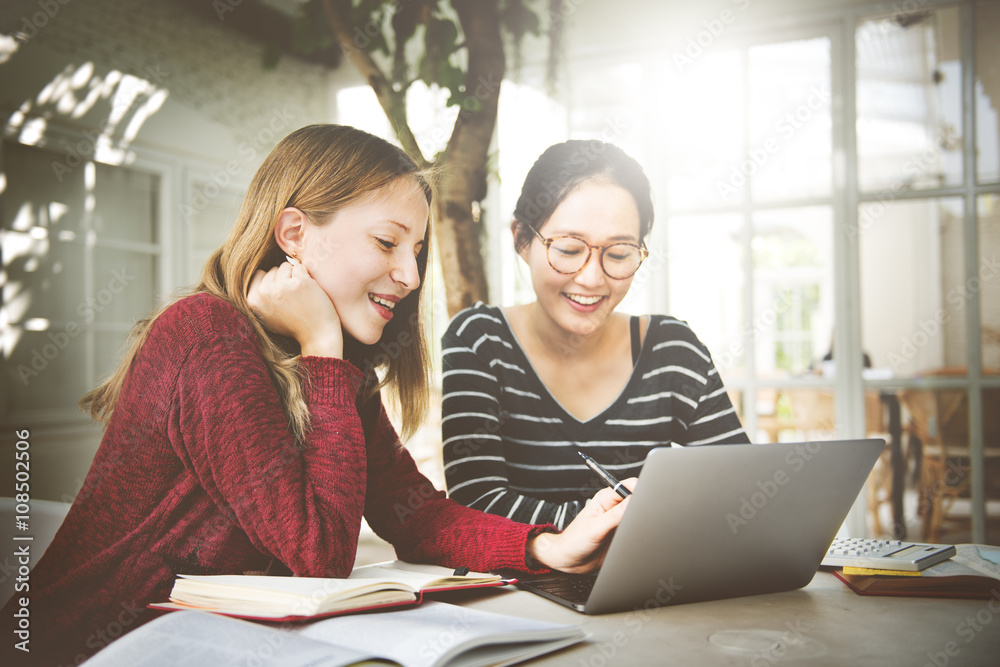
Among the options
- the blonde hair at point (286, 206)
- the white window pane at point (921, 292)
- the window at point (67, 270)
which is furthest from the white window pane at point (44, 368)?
the white window pane at point (921, 292)

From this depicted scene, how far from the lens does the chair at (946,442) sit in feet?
10.2

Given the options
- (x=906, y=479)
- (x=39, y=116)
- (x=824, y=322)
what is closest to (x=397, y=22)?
(x=39, y=116)

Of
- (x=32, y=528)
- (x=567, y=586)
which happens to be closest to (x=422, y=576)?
(x=567, y=586)

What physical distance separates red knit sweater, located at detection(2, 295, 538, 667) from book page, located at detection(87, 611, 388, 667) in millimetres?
228

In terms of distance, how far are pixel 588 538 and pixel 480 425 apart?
0.46m

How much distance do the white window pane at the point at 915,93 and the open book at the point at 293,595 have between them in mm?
3125

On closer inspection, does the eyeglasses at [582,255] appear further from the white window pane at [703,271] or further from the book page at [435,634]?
the white window pane at [703,271]

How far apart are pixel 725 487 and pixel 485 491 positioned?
60 centimetres

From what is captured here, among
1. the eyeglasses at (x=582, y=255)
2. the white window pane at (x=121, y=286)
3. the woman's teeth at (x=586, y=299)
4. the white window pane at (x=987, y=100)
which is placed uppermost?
the white window pane at (x=987, y=100)

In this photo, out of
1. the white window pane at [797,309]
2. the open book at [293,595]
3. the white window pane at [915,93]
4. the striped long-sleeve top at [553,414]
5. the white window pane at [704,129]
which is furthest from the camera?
the white window pane at [797,309]

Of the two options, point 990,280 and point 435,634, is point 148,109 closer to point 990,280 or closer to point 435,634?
point 435,634

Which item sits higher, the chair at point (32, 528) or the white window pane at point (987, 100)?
the white window pane at point (987, 100)

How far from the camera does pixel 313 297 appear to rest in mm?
1066

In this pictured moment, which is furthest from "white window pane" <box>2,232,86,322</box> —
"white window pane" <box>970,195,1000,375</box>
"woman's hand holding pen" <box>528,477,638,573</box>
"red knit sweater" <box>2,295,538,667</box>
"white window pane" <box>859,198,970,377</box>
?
"white window pane" <box>970,195,1000,375</box>
